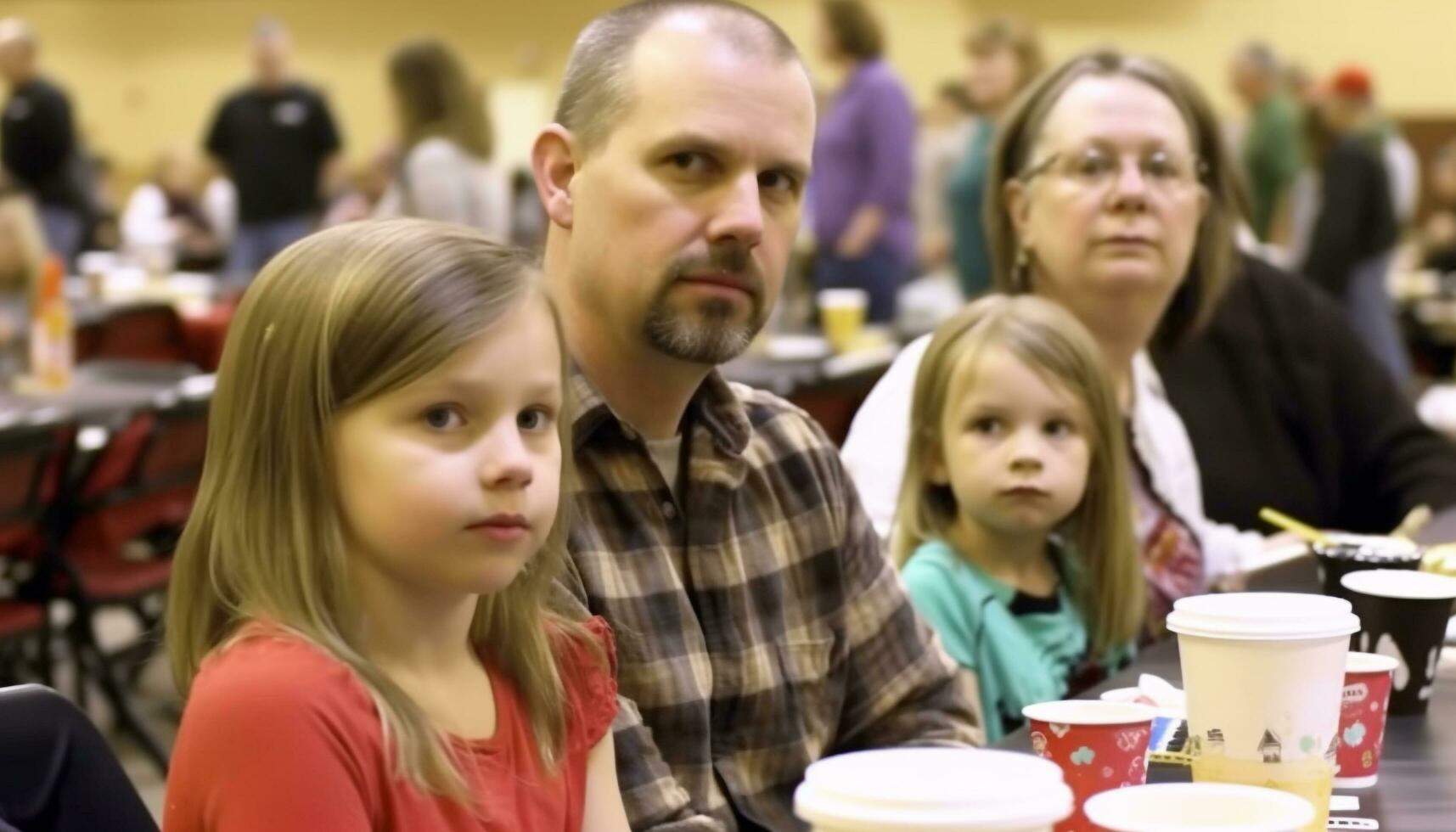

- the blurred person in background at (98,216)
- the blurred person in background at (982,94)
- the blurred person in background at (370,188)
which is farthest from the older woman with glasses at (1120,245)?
the blurred person in background at (370,188)

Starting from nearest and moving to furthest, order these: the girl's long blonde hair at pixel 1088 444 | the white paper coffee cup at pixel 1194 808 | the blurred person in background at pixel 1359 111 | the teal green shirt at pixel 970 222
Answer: the white paper coffee cup at pixel 1194 808 → the girl's long blonde hair at pixel 1088 444 → the teal green shirt at pixel 970 222 → the blurred person in background at pixel 1359 111

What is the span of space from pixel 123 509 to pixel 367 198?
827 centimetres

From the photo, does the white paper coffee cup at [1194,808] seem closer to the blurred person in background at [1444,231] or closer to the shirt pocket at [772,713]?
the shirt pocket at [772,713]

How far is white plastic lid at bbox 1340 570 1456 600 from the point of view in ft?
5.83

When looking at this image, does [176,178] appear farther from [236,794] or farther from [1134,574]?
[236,794]

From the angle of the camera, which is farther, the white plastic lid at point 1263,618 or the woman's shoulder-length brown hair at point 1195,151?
the woman's shoulder-length brown hair at point 1195,151

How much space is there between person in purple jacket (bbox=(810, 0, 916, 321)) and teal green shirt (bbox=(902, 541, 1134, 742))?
4847mm

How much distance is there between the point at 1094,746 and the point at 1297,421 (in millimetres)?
1952

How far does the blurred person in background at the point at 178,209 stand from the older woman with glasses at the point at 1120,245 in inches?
382

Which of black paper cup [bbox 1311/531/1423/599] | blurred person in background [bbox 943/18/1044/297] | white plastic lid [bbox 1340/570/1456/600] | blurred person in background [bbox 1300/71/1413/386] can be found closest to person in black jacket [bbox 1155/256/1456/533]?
black paper cup [bbox 1311/531/1423/599]

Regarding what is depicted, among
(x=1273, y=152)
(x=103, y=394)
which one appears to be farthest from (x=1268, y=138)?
(x=103, y=394)

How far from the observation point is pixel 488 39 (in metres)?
16.1

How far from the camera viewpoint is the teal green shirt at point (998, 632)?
2.28 meters

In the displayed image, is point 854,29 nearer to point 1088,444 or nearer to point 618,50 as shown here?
point 1088,444
